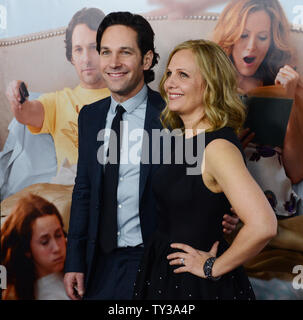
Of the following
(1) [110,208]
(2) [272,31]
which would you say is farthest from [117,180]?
(2) [272,31]

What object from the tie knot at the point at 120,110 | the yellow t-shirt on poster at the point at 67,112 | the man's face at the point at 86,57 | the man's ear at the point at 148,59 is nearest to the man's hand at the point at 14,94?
the yellow t-shirt on poster at the point at 67,112

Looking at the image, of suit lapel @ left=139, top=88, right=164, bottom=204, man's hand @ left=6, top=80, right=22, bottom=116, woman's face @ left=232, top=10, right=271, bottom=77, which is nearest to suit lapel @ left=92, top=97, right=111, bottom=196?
suit lapel @ left=139, top=88, right=164, bottom=204

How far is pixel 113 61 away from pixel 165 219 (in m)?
0.87

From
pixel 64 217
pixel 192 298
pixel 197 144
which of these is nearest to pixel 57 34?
pixel 64 217

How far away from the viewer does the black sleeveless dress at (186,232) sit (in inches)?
62.2

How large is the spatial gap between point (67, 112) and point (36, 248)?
0.80 m

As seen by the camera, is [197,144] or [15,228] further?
[15,228]

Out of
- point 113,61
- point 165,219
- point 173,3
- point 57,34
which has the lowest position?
point 165,219

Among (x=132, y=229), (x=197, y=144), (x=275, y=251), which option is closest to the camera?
(x=197, y=144)

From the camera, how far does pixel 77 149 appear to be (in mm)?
2334

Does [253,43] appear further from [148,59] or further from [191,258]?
[191,258]

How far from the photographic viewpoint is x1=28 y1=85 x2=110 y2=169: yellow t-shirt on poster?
233 centimetres

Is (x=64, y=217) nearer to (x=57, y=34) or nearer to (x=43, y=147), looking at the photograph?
(x=43, y=147)

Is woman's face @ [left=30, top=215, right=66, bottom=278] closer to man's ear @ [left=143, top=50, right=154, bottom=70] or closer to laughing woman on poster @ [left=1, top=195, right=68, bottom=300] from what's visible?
laughing woman on poster @ [left=1, top=195, right=68, bottom=300]
